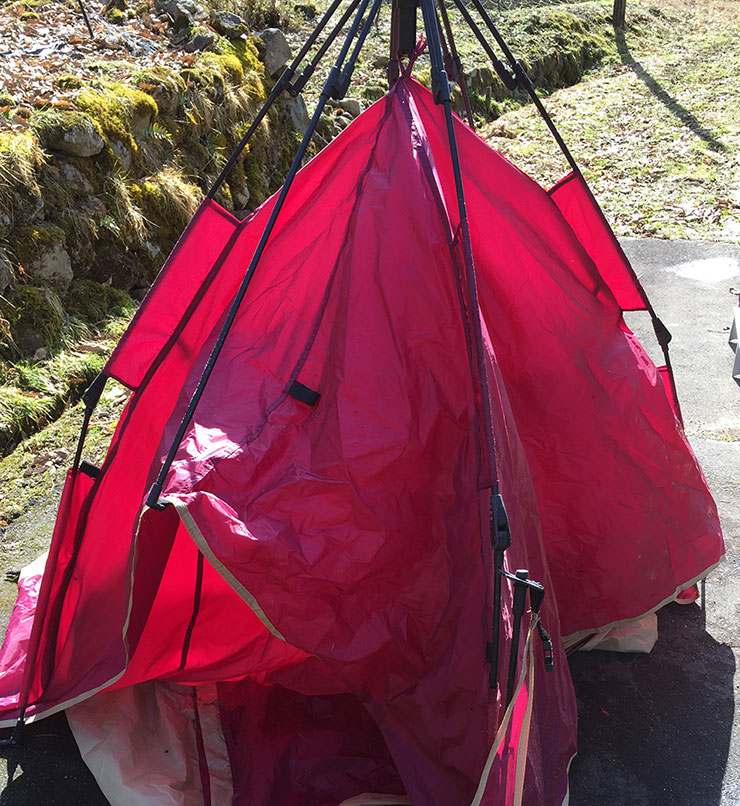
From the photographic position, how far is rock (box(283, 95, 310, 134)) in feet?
25.3

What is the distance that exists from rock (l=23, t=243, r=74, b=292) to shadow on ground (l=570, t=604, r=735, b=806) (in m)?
4.04

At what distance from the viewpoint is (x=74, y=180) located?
18.2ft

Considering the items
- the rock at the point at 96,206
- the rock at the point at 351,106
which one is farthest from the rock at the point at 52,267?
the rock at the point at 351,106

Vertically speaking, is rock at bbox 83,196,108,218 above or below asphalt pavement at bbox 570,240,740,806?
above

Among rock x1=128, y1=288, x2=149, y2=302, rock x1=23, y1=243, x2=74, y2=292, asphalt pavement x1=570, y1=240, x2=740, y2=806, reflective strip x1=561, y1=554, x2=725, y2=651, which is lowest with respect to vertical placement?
asphalt pavement x1=570, y1=240, x2=740, y2=806

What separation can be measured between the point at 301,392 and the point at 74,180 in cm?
394

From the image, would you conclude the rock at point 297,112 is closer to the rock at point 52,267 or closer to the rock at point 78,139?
the rock at point 78,139

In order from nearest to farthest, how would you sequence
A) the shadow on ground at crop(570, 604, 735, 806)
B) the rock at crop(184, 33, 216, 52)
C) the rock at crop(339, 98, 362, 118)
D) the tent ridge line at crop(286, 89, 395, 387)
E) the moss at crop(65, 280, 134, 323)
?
the tent ridge line at crop(286, 89, 395, 387) < the shadow on ground at crop(570, 604, 735, 806) < the moss at crop(65, 280, 134, 323) < the rock at crop(184, 33, 216, 52) < the rock at crop(339, 98, 362, 118)

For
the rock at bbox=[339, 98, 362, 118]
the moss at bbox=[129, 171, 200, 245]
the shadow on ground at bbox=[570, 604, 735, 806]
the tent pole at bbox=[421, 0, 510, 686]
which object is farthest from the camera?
the rock at bbox=[339, 98, 362, 118]

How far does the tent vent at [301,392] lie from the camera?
245 centimetres

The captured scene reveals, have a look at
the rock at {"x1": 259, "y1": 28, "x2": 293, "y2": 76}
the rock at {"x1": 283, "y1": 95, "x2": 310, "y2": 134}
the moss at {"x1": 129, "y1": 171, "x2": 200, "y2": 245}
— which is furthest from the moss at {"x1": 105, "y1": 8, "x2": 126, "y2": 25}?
the moss at {"x1": 129, "y1": 171, "x2": 200, "y2": 245}

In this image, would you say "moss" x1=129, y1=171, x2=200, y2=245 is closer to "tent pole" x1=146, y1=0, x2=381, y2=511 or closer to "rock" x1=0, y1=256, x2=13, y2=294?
"rock" x1=0, y1=256, x2=13, y2=294

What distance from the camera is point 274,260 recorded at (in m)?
2.74

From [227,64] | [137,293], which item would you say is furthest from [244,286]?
[227,64]
